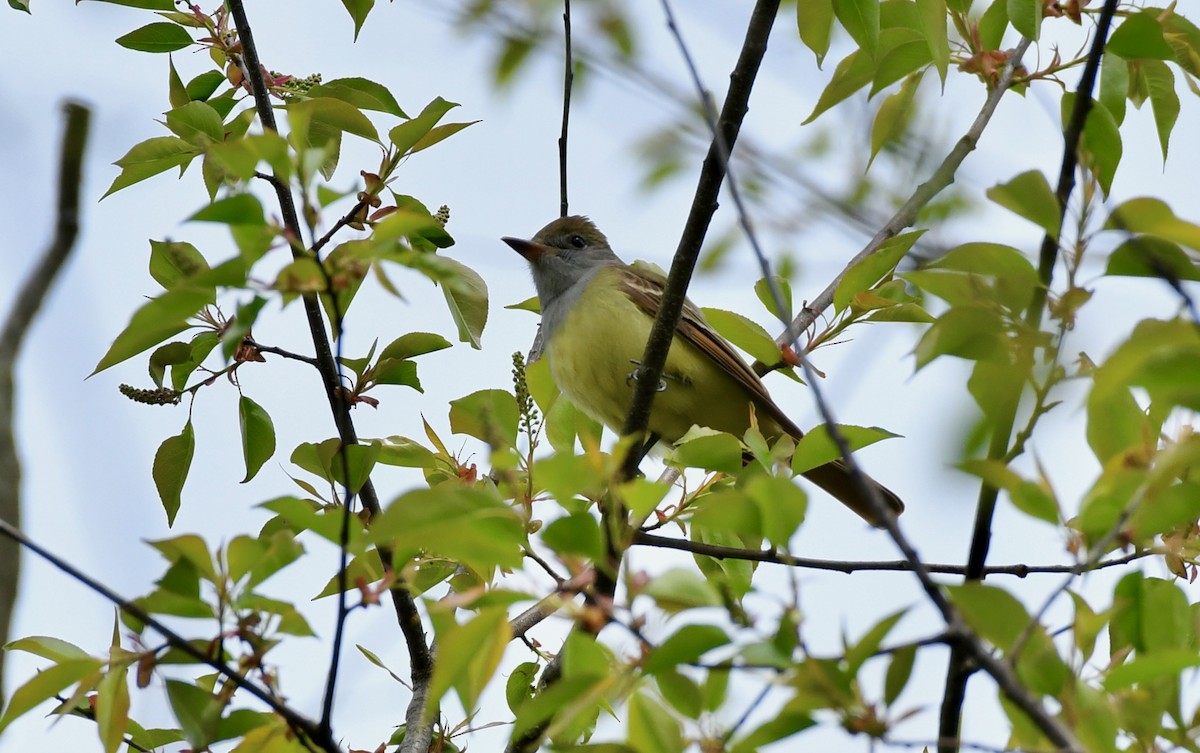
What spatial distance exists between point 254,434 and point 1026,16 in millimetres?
2237

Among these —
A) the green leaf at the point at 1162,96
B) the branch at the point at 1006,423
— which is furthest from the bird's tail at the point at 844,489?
the branch at the point at 1006,423

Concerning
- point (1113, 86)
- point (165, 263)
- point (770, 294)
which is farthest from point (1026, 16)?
point (165, 263)

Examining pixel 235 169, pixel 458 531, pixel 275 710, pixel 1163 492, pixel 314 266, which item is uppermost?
pixel 235 169

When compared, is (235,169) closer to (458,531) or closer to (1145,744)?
(458,531)

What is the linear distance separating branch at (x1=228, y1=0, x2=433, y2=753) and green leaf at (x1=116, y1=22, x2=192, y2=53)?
20 cm

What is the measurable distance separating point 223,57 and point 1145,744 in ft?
9.82

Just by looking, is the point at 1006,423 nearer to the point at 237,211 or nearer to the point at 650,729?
the point at 650,729

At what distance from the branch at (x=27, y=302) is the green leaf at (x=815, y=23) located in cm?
175

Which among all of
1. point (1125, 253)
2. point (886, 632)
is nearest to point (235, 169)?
point (886, 632)

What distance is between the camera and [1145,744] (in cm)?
206

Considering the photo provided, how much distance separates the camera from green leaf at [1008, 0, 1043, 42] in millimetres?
2943

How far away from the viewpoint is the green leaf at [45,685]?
81.0 inches

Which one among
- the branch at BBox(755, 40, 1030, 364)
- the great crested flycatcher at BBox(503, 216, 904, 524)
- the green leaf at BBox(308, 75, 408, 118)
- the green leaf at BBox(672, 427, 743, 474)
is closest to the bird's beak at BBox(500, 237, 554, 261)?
the great crested flycatcher at BBox(503, 216, 904, 524)

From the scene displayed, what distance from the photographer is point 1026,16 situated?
2.95 m
